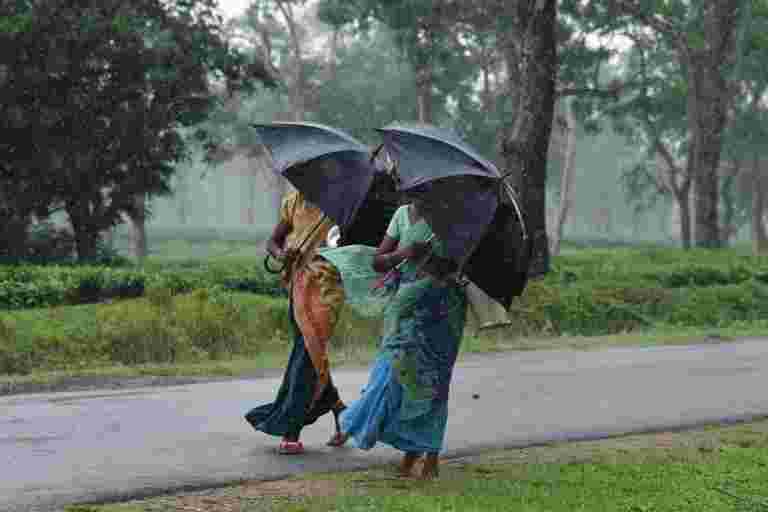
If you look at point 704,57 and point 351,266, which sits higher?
point 704,57

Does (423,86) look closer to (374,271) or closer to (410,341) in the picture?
(374,271)

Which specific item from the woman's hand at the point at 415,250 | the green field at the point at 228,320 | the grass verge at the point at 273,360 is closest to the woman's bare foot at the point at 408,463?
the woman's hand at the point at 415,250

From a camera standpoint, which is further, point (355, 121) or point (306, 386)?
point (355, 121)

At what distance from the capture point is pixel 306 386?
8023 mm

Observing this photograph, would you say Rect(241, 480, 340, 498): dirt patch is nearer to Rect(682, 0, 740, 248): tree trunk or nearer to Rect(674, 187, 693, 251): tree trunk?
Rect(682, 0, 740, 248): tree trunk

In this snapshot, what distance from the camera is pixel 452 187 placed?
685 centimetres

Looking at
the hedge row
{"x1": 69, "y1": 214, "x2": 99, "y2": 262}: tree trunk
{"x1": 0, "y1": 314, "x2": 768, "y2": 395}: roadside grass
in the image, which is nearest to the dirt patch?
{"x1": 0, "y1": 314, "x2": 768, "y2": 395}: roadside grass

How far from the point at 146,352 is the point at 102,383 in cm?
258

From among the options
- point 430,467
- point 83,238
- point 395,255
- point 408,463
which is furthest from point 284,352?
point 83,238

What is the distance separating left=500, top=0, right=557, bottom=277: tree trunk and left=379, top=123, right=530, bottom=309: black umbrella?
14650mm

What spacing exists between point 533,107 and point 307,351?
46.9ft

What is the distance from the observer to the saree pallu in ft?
26.2

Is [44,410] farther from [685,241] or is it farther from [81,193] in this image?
[685,241]

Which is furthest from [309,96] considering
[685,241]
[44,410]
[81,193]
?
[44,410]
